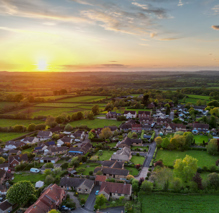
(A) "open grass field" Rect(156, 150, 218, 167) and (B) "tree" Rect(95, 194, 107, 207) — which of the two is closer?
(B) "tree" Rect(95, 194, 107, 207)

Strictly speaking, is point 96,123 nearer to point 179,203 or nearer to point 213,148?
point 213,148

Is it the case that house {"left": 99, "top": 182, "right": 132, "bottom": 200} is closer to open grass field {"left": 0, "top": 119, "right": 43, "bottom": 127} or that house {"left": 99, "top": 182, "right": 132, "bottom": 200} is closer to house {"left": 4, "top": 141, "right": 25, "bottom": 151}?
house {"left": 4, "top": 141, "right": 25, "bottom": 151}

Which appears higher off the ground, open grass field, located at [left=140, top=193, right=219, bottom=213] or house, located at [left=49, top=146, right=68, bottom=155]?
open grass field, located at [left=140, top=193, right=219, bottom=213]

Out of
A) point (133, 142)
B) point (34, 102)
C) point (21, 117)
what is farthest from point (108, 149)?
point (34, 102)

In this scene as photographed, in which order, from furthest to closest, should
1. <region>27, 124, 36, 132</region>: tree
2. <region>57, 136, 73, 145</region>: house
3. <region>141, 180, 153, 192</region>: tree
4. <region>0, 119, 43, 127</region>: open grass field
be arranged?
<region>0, 119, 43, 127</region>: open grass field < <region>27, 124, 36, 132</region>: tree < <region>57, 136, 73, 145</region>: house < <region>141, 180, 153, 192</region>: tree

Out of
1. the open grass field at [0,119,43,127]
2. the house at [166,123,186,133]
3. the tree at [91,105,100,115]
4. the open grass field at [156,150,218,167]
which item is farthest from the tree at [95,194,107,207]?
the tree at [91,105,100,115]
